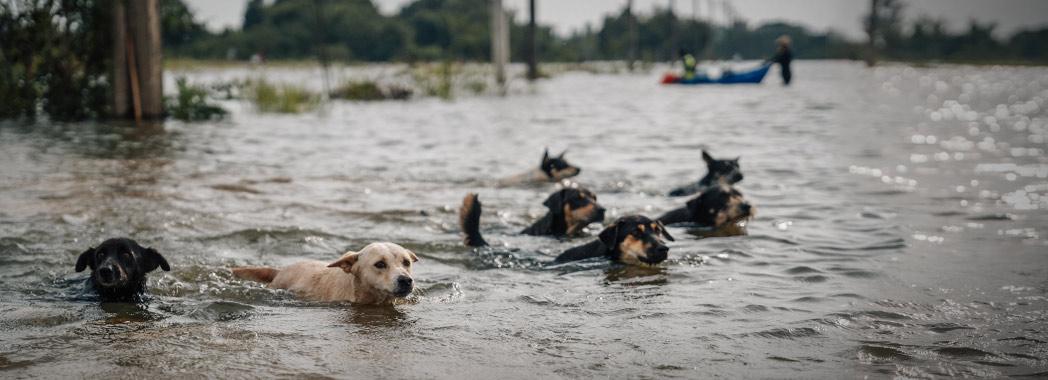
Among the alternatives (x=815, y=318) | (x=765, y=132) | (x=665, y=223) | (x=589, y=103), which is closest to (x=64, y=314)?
(x=815, y=318)

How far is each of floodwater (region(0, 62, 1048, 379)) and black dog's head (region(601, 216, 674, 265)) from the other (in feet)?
0.48

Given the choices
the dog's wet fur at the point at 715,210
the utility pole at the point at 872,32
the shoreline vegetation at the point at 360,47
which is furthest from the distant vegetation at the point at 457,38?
the dog's wet fur at the point at 715,210

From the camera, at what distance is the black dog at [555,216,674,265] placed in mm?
6895

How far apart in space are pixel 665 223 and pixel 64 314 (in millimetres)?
5449

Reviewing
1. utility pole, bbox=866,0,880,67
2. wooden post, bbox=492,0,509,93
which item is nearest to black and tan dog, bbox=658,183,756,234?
wooden post, bbox=492,0,509,93

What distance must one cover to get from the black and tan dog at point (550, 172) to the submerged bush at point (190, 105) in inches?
423

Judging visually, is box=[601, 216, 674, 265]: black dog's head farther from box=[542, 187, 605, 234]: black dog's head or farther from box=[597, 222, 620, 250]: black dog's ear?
box=[542, 187, 605, 234]: black dog's head

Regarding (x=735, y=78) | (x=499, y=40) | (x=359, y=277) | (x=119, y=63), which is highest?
(x=499, y=40)

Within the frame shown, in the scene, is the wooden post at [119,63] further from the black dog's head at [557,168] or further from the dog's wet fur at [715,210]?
the dog's wet fur at [715,210]

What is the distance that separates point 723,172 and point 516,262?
3993mm

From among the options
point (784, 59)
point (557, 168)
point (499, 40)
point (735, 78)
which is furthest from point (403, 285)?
point (784, 59)

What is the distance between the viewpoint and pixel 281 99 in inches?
898

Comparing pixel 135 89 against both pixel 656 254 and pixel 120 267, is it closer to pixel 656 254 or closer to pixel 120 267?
pixel 120 267

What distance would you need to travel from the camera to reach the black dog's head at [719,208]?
28.5 ft
